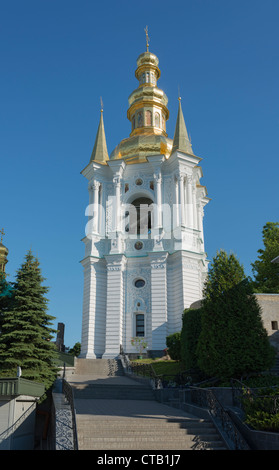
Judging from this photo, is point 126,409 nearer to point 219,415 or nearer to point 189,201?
point 219,415

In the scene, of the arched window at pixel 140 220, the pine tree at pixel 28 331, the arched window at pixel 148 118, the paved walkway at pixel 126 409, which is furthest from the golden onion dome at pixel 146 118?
the paved walkway at pixel 126 409

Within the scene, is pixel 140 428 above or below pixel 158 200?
below

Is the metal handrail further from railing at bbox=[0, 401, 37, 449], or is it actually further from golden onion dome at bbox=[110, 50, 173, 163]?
golden onion dome at bbox=[110, 50, 173, 163]

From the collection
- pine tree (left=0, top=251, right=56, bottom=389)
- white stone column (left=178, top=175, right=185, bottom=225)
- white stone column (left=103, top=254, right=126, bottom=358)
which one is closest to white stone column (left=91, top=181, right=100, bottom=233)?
white stone column (left=103, top=254, right=126, bottom=358)

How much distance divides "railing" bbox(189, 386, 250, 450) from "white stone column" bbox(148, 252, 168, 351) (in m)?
16.4

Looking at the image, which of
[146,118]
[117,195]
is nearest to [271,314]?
[117,195]

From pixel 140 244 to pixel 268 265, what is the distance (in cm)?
1026

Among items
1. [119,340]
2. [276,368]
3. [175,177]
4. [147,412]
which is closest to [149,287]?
[119,340]

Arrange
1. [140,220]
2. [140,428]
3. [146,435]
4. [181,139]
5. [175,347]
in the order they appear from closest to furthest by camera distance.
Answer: [146,435] < [140,428] < [175,347] < [181,139] < [140,220]

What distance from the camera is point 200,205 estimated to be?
41062mm

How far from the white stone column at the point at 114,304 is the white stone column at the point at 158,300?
2.44 m

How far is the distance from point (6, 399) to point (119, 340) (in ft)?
51.1

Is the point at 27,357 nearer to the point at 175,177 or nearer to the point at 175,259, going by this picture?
the point at 175,259

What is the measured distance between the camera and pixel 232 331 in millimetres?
15250
